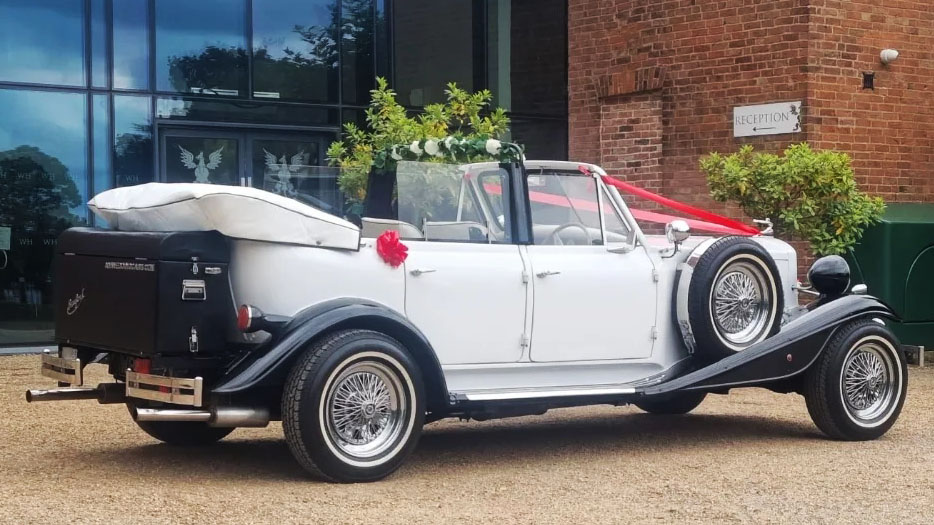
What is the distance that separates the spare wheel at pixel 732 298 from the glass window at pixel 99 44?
8259 millimetres

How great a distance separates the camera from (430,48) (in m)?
15.5

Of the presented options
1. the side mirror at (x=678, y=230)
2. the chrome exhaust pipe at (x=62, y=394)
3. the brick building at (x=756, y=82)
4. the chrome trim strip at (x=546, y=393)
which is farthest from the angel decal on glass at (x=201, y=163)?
the chrome trim strip at (x=546, y=393)

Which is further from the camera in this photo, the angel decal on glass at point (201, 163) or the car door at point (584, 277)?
the angel decal on glass at point (201, 163)

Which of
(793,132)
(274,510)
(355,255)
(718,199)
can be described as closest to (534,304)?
(355,255)

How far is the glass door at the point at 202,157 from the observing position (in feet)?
44.9

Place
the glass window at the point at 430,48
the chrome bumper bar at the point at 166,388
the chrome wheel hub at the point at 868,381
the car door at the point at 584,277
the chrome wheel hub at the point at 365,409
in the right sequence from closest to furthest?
the chrome bumper bar at the point at 166,388 < the chrome wheel hub at the point at 365,409 < the car door at the point at 584,277 < the chrome wheel hub at the point at 868,381 < the glass window at the point at 430,48

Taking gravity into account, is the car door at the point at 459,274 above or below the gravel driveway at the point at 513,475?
above

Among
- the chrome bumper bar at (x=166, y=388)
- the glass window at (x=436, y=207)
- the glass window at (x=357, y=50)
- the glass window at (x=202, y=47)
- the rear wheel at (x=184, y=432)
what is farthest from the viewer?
the glass window at (x=357, y=50)

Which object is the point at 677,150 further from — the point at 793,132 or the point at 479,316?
the point at 479,316

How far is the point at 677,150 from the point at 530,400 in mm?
8059

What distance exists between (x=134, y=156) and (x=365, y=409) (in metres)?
8.24

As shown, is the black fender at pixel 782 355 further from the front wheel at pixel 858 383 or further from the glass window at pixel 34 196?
the glass window at pixel 34 196

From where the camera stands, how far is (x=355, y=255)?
20.4ft

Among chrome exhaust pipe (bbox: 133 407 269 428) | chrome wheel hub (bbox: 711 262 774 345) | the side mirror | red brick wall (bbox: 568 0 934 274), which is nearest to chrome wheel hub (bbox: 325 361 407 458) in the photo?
chrome exhaust pipe (bbox: 133 407 269 428)
